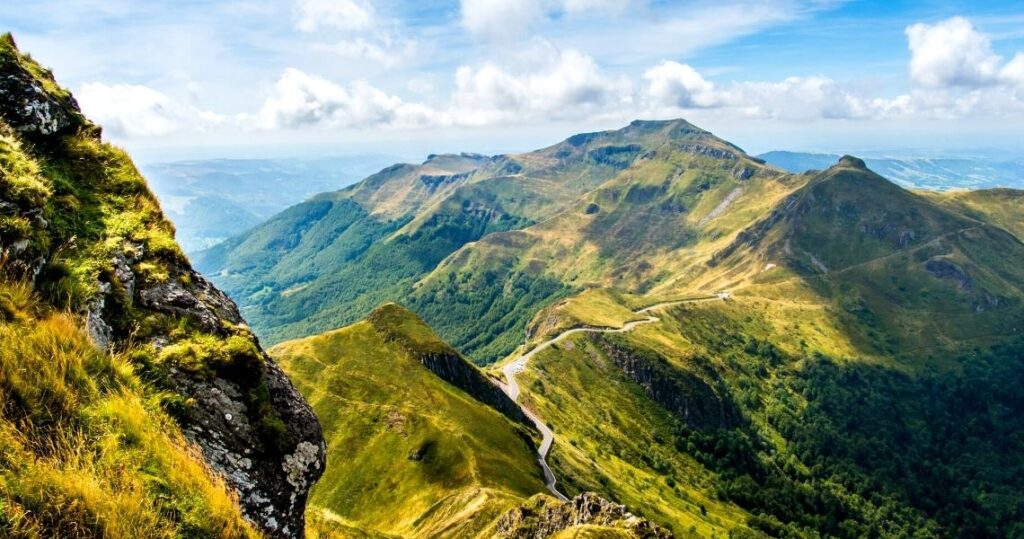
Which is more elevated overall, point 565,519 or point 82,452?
point 82,452

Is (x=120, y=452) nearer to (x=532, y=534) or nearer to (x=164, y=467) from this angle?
(x=164, y=467)

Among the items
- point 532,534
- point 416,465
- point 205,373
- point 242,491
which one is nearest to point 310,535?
point 242,491

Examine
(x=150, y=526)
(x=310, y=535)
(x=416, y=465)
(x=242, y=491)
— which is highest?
(x=150, y=526)

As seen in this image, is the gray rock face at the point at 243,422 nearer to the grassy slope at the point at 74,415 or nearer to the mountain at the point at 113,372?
the mountain at the point at 113,372

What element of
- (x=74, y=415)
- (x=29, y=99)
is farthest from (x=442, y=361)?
(x=74, y=415)

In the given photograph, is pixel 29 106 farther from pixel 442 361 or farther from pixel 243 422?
pixel 442 361

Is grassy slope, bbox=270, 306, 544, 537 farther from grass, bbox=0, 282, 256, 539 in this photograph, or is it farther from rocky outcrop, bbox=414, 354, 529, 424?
grass, bbox=0, 282, 256, 539

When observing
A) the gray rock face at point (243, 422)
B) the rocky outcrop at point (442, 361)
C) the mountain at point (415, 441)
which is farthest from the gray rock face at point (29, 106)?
the rocky outcrop at point (442, 361)
